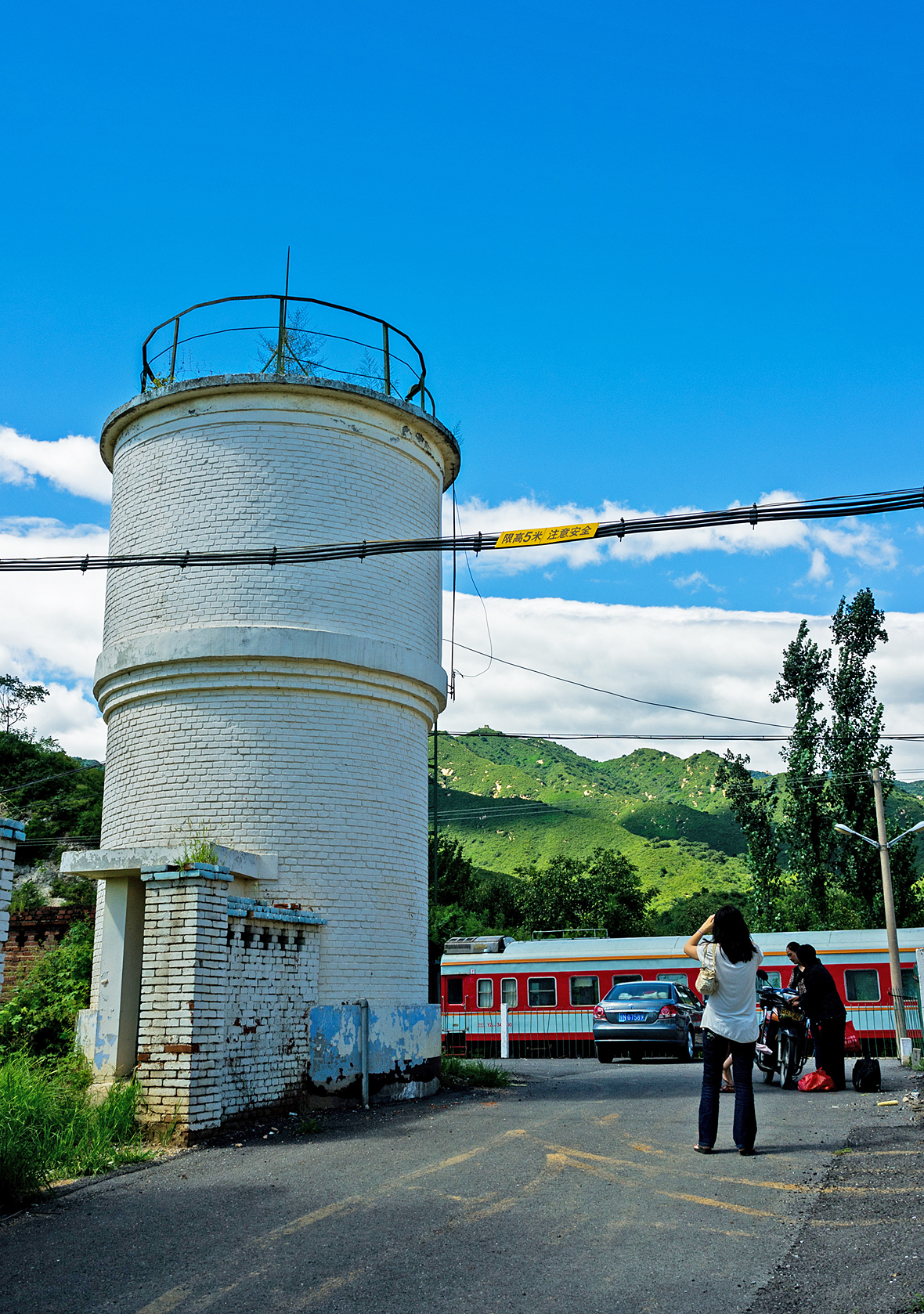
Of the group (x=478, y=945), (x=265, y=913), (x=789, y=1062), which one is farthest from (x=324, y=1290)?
(x=478, y=945)

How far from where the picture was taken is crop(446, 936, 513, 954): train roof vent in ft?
86.8

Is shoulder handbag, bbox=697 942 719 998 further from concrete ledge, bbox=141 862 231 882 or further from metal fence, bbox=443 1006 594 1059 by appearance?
metal fence, bbox=443 1006 594 1059

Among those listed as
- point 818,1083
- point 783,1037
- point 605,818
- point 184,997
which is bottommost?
point 818,1083

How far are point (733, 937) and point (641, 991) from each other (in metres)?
12.6

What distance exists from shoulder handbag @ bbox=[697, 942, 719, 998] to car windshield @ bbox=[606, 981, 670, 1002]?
12329 millimetres

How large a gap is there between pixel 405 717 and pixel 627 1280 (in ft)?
31.3

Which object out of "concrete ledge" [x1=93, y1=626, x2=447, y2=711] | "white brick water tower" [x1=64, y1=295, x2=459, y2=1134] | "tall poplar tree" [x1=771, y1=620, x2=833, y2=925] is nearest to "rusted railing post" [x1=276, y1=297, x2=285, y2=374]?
"white brick water tower" [x1=64, y1=295, x2=459, y2=1134]

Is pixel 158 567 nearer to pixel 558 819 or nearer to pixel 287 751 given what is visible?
pixel 287 751

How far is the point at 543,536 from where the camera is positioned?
10352mm

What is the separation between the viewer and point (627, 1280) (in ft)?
16.9

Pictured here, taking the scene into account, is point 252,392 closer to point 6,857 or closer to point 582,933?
point 6,857

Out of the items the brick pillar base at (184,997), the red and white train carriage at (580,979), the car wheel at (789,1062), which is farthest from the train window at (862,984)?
the brick pillar base at (184,997)

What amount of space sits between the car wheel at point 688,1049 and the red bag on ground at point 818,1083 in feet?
20.9

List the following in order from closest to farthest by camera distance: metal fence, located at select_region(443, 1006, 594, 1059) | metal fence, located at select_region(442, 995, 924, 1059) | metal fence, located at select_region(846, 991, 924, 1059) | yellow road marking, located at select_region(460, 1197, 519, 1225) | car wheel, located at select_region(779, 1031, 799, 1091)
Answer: yellow road marking, located at select_region(460, 1197, 519, 1225)
car wheel, located at select_region(779, 1031, 799, 1091)
metal fence, located at select_region(846, 991, 924, 1059)
metal fence, located at select_region(442, 995, 924, 1059)
metal fence, located at select_region(443, 1006, 594, 1059)
